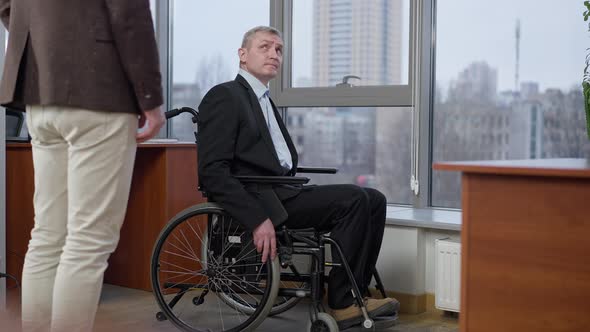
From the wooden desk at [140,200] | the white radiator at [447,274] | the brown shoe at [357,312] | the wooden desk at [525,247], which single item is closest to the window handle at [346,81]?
the wooden desk at [140,200]

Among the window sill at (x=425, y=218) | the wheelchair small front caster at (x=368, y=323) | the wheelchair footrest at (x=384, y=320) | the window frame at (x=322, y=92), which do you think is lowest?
the wheelchair footrest at (x=384, y=320)

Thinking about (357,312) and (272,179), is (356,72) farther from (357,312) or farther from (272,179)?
(357,312)

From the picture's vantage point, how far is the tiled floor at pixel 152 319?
10.3 feet

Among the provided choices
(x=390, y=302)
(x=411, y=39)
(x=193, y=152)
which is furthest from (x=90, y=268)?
(x=411, y=39)

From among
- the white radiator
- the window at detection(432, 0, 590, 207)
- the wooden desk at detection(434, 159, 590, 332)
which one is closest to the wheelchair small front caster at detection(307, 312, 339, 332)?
the white radiator

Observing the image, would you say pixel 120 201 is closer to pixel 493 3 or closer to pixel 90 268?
pixel 90 268

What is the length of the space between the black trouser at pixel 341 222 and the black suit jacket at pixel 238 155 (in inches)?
2.9

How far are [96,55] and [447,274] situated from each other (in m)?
1.89

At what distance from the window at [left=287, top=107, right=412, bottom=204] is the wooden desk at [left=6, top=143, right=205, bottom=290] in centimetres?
61

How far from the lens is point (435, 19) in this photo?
12.4ft

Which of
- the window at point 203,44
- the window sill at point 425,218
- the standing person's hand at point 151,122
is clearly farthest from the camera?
the window at point 203,44

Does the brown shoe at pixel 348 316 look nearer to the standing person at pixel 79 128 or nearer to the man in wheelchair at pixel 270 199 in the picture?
the man in wheelchair at pixel 270 199

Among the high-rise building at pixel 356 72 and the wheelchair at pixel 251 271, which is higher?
the high-rise building at pixel 356 72

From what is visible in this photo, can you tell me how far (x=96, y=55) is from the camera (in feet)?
6.23
